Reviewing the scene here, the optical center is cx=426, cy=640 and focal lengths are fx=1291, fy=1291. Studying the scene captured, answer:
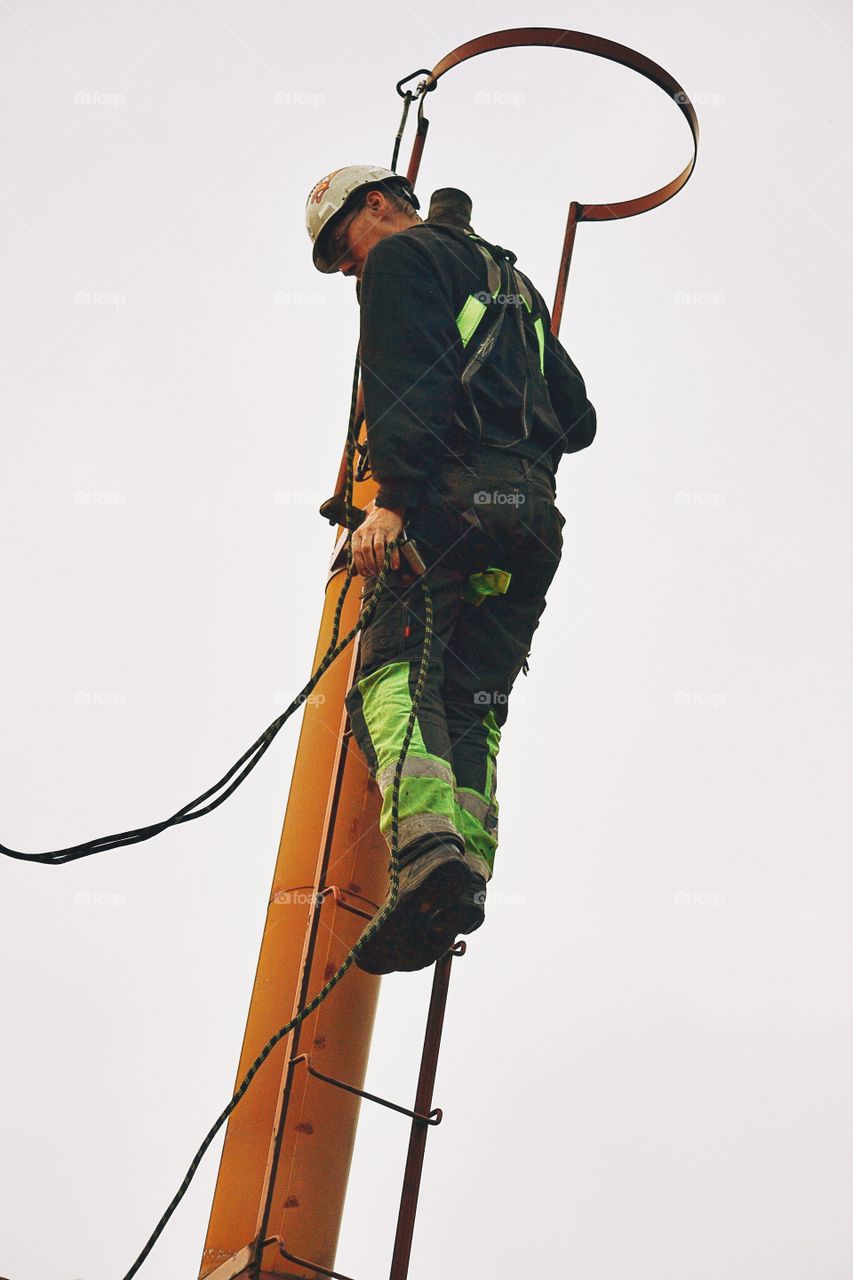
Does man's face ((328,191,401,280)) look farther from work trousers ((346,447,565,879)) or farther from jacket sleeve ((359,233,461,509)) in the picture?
work trousers ((346,447,565,879))

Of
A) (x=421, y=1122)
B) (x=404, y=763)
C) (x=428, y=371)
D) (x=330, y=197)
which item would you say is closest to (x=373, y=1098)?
(x=421, y=1122)

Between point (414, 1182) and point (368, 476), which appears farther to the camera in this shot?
A: point (368, 476)

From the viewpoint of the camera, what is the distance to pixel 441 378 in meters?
3.84

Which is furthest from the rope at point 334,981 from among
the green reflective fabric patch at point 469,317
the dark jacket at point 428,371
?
the green reflective fabric patch at point 469,317

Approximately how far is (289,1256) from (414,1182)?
1.20 feet

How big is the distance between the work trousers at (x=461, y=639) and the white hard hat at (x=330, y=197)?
1054 millimetres

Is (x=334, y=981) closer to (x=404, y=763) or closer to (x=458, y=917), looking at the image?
(x=458, y=917)

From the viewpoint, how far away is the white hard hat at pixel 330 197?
14.3ft

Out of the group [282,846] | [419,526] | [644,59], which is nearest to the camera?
[419,526]

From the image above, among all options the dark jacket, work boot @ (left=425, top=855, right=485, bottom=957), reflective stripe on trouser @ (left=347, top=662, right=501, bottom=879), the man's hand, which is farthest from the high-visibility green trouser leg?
the dark jacket

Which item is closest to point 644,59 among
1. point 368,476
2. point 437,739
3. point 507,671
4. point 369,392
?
point 368,476

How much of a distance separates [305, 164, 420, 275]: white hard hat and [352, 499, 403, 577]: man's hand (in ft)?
3.88

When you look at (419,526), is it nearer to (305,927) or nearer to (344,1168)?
(305,927)

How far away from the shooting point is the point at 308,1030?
12.1 ft
